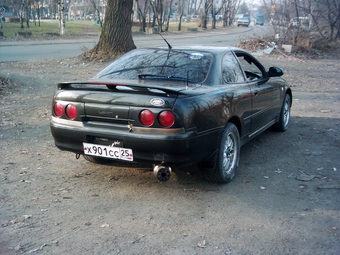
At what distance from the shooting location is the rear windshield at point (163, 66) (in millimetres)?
4961

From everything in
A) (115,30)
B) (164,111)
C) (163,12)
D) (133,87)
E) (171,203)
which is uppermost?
(163,12)

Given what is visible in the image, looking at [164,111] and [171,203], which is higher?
[164,111]

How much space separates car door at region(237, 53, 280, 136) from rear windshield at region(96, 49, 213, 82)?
0.94 metres

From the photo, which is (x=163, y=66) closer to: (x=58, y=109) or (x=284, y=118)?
(x=58, y=109)

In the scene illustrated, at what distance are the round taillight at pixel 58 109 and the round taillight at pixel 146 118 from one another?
1029 millimetres

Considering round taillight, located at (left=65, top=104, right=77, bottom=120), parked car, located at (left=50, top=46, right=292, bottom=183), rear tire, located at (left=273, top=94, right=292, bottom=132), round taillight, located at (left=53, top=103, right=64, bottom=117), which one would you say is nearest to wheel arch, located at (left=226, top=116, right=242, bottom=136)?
parked car, located at (left=50, top=46, right=292, bottom=183)

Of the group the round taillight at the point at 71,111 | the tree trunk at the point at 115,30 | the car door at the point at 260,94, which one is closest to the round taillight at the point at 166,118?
the round taillight at the point at 71,111

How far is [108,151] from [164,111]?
0.78 meters

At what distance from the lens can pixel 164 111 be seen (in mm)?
4113

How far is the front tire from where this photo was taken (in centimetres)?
468

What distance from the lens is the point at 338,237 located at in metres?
3.74

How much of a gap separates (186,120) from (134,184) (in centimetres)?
118

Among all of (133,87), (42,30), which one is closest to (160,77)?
(133,87)

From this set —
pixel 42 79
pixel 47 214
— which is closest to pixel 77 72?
pixel 42 79
